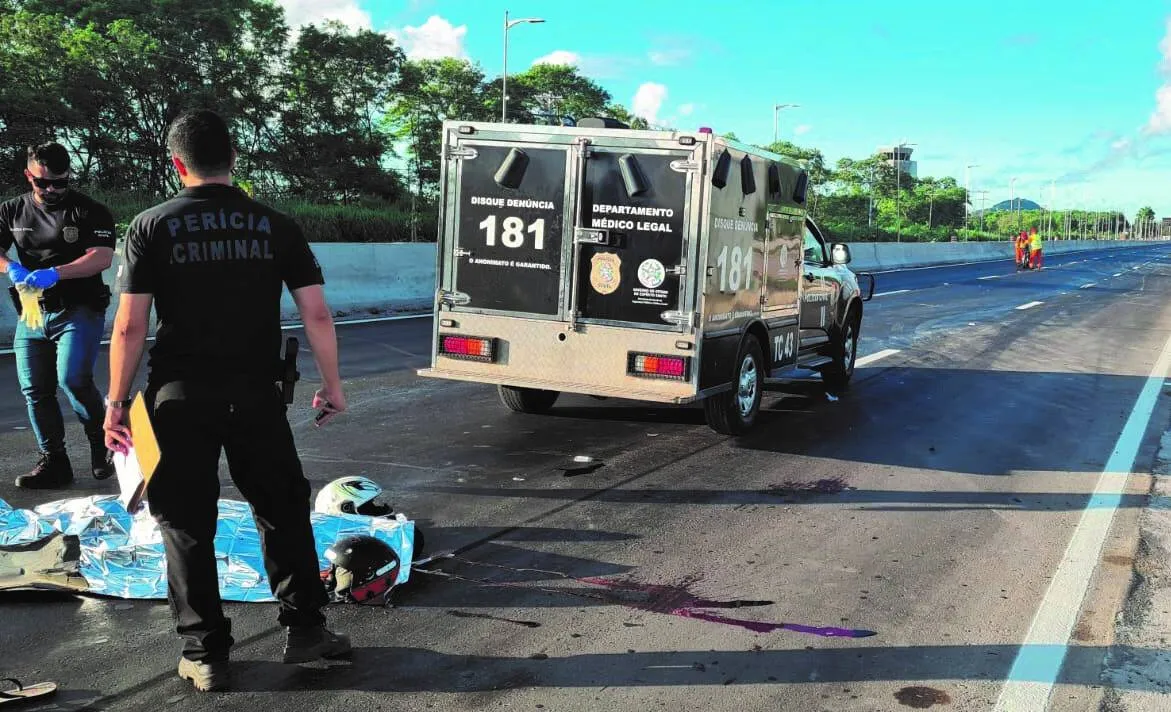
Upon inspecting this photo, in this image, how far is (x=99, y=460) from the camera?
19.8 ft

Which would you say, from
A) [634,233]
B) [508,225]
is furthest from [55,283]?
[634,233]

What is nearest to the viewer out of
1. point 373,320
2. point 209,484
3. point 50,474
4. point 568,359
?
point 209,484

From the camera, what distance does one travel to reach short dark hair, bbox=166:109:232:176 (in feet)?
10.9

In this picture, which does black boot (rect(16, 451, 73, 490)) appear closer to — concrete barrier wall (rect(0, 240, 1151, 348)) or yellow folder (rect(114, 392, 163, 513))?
yellow folder (rect(114, 392, 163, 513))

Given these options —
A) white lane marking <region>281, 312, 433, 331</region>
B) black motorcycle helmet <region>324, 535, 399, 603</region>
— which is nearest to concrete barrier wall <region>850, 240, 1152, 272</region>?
white lane marking <region>281, 312, 433, 331</region>

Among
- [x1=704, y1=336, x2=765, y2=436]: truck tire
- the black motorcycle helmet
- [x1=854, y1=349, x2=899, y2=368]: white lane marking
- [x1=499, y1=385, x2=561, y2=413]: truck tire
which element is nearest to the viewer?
→ the black motorcycle helmet

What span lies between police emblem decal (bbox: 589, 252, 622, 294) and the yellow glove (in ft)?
11.8

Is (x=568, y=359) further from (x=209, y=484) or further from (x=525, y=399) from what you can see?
(x=209, y=484)

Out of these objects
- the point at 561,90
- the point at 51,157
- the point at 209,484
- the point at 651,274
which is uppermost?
the point at 561,90

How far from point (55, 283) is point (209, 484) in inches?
111

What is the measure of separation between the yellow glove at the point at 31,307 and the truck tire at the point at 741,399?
4639mm

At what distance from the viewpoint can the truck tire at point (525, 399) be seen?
873 cm

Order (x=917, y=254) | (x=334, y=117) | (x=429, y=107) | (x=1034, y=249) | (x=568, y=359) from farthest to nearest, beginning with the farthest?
1. (x=917, y=254)
2. (x=429, y=107)
3. (x=1034, y=249)
4. (x=334, y=117)
5. (x=568, y=359)

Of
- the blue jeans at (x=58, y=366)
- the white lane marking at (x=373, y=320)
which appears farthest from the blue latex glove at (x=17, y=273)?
the white lane marking at (x=373, y=320)
